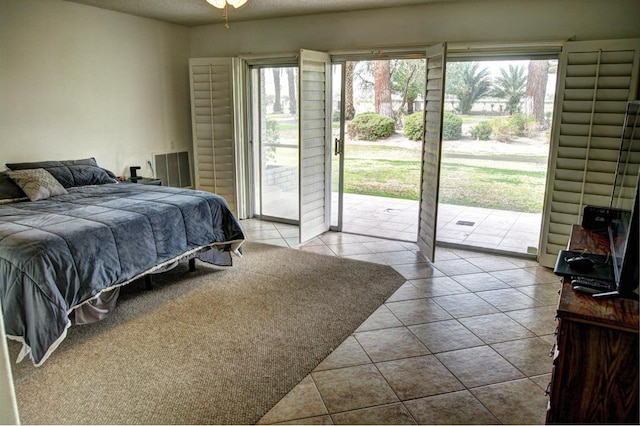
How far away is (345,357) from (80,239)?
1.76m

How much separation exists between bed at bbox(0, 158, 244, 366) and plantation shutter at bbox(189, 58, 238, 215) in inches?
53.3

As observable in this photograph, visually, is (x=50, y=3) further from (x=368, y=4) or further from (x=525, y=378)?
(x=525, y=378)

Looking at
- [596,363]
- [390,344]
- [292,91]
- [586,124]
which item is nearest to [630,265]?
[596,363]

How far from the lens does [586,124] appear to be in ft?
12.3

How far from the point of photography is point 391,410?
7.29 ft

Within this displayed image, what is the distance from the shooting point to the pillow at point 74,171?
407 centimetres

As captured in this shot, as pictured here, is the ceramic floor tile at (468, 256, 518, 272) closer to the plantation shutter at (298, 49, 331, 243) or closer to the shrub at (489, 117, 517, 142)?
the shrub at (489, 117, 517, 142)

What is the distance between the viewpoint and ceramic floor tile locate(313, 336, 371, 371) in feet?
8.56

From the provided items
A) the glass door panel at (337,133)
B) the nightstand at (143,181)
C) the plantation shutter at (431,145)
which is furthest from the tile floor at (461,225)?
the nightstand at (143,181)

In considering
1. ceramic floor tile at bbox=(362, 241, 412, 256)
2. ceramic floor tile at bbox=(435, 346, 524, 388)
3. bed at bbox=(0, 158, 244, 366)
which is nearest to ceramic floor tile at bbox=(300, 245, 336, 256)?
ceramic floor tile at bbox=(362, 241, 412, 256)

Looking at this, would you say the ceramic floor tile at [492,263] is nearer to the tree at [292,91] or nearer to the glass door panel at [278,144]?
the glass door panel at [278,144]

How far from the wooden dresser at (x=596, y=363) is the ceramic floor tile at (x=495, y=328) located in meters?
1.31

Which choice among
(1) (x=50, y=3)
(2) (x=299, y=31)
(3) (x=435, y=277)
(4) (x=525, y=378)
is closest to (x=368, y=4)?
(2) (x=299, y=31)

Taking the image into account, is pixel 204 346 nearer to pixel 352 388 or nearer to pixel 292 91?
pixel 352 388
